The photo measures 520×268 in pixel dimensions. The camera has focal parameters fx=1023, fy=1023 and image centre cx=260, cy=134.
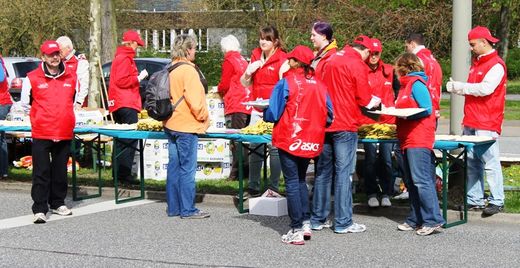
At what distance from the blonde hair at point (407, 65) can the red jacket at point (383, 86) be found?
4.91 ft

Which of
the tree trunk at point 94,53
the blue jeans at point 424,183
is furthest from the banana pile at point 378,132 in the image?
the tree trunk at point 94,53

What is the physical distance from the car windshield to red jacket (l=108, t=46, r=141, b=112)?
10.5 m

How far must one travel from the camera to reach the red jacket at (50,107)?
36.8 feet

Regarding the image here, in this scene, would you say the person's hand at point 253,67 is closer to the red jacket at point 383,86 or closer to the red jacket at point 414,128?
the red jacket at point 383,86

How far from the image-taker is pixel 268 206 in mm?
11492

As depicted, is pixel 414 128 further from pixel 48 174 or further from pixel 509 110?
pixel 509 110

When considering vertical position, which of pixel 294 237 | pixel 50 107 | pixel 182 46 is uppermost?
pixel 182 46

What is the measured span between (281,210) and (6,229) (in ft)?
9.82

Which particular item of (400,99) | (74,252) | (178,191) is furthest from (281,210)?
(74,252)

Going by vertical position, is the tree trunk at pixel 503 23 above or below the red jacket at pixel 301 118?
above

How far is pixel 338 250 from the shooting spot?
9445 mm

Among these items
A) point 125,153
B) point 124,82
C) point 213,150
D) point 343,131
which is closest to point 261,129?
→ point 343,131

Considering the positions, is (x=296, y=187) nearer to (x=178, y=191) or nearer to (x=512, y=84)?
(x=178, y=191)

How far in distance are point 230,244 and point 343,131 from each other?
5.31 feet
